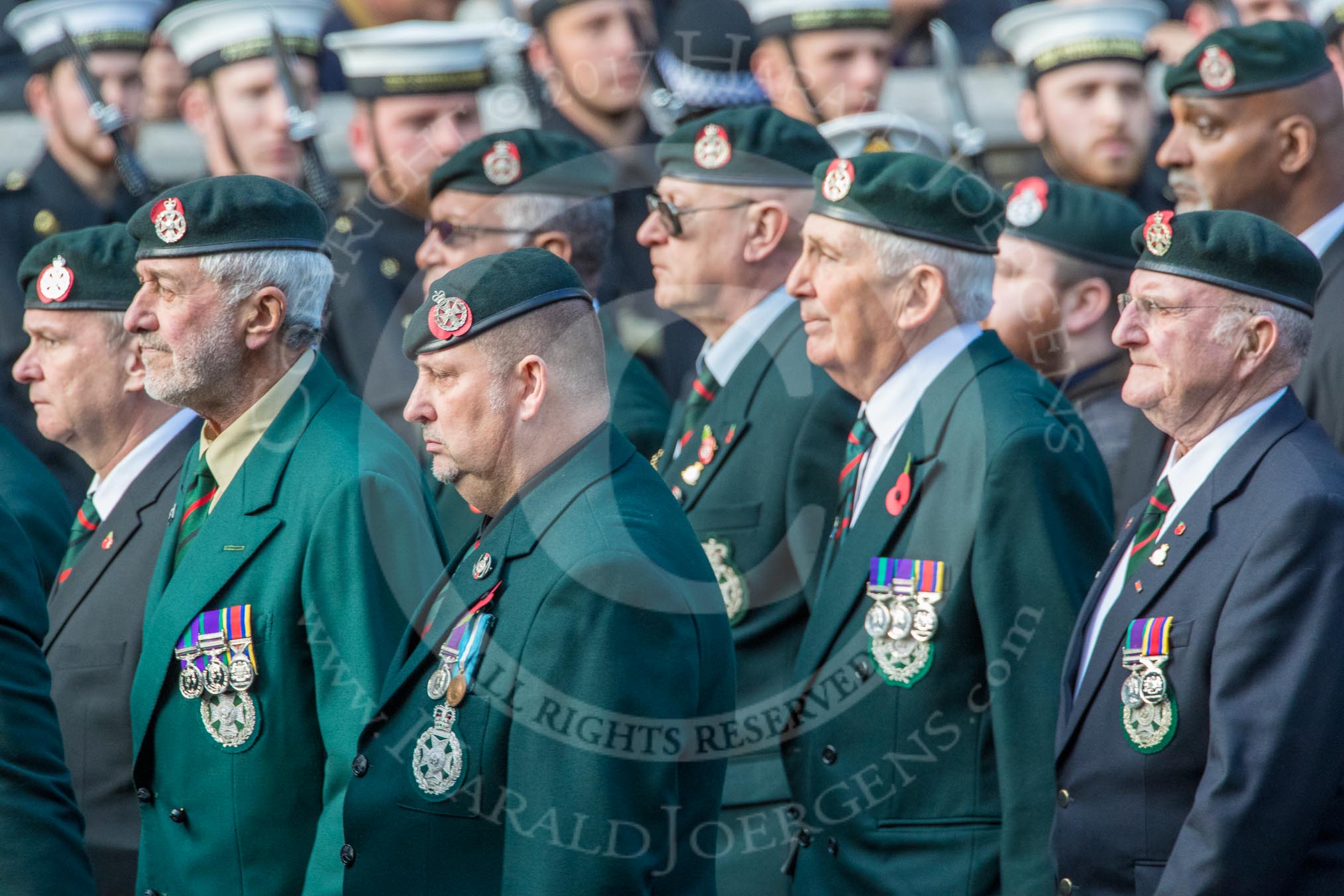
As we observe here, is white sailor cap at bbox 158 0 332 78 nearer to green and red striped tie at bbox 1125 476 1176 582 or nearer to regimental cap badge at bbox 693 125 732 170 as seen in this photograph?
regimental cap badge at bbox 693 125 732 170

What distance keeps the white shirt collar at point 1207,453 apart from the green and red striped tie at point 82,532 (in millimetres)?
2763

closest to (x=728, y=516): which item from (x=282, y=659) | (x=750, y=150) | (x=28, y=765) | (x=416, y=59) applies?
(x=750, y=150)

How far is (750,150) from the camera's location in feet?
18.3

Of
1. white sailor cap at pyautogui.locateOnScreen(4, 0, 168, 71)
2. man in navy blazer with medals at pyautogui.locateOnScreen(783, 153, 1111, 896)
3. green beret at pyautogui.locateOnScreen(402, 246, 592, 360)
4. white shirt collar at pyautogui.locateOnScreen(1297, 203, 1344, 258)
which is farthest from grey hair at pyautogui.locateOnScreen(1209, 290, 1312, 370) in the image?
white sailor cap at pyautogui.locateOnScreen(4, 0, 168, 71)

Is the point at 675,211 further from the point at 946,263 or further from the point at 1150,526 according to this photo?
the point at 1150,526

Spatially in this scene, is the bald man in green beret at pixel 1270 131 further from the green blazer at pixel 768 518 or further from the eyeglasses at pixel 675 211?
the green blazer at pixel 768 518

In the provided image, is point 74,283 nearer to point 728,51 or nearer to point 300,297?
point 300,297

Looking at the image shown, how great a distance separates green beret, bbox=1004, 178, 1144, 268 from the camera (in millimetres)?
5824

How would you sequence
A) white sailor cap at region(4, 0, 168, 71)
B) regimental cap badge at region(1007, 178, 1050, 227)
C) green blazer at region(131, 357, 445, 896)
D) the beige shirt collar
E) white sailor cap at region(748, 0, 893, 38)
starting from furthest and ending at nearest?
1. white sailor cap at region(4, 0, 168, 71)
2. white sailor cap at region(748, 0, 893, 38)
3. regimental cap badge at region(1007, 178, 1050, 227)
4. the beige shirt collar
5. green blazer at region(131, 357, 445, 896)

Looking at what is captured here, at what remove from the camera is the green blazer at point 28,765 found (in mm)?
3408

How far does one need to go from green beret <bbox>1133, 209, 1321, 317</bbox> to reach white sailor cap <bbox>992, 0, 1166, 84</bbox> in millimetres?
3917

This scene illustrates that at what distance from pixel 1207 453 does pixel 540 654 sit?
1.58 metres

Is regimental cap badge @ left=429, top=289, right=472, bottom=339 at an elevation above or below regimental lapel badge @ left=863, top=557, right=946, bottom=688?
above

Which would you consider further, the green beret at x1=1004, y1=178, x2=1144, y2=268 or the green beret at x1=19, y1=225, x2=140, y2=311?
the green beret at x1=1004, y1=178, x2=1144, y2=268
